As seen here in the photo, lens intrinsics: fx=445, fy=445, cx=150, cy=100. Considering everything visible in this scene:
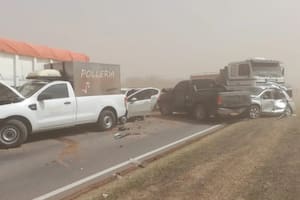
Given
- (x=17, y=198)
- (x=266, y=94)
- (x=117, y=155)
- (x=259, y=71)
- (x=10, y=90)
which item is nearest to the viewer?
(x=17, y=198)

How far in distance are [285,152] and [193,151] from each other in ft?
6.65

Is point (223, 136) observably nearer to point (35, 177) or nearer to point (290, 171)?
point (290, 171)

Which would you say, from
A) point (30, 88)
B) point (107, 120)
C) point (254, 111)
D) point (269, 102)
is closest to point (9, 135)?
point (30, 88)

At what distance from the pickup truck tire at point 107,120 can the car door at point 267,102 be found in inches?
347

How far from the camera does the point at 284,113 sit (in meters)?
22.8

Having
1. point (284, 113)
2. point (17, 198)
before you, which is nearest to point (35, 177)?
point (17, 198)

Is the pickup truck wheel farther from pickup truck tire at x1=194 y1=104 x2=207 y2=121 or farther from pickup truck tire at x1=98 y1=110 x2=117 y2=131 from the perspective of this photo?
pickup truck tire at x1=98 y1=110 x2=117 y2=131

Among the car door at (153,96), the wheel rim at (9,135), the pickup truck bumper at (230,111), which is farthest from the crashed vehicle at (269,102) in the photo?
the wheel rim at (9,135)

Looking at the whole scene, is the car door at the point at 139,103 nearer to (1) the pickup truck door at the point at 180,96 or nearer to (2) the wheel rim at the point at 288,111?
(1) the pickup truck door at the point at 180,96

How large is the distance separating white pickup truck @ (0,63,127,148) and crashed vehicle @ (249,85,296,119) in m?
7.96

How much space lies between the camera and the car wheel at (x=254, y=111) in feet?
68.5

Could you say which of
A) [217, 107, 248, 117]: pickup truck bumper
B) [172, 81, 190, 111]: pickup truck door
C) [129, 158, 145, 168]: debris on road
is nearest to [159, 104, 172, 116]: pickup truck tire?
[172, 81, 190, 111]: pickup truck door

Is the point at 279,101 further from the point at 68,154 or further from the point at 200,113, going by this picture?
the point at 68,154

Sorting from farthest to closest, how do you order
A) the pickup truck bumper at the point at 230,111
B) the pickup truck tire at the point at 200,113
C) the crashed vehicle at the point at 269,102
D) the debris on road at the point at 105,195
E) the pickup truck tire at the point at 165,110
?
the pickup truck tire at the point at 165,110
the crashed vehicle at the point at 269,102
the pickup truck tire at the point at 200,113
the pickup truck bumper at the point at 230,111
the debris on road at the point at 105,195
